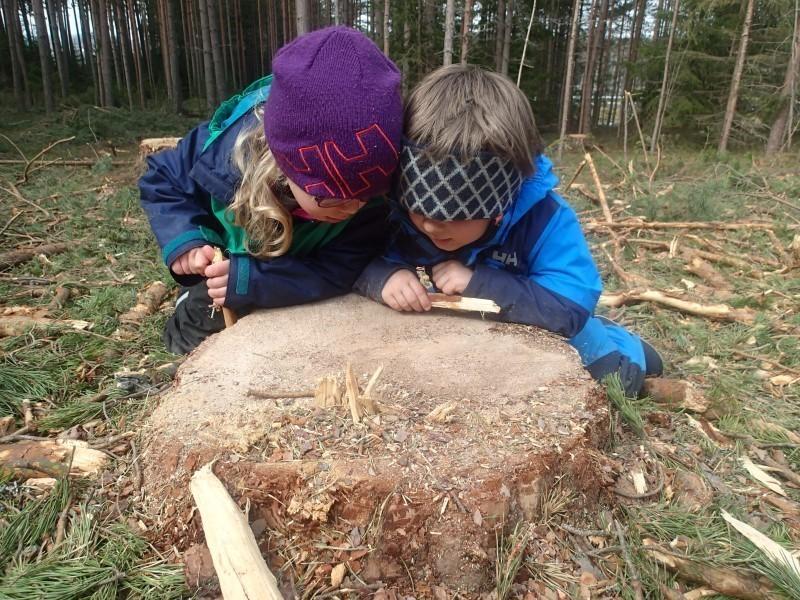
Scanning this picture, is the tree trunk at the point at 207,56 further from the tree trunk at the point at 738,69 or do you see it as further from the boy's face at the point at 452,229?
the boy's face at the point at 452,229

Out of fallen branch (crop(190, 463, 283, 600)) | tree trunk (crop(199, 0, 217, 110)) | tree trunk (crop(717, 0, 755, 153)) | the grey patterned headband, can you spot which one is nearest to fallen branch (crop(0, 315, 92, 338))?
fallen branch (crop(190, 463, 283, 600))

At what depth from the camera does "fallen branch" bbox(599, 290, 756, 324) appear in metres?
3.03

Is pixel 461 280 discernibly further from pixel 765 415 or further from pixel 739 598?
pixel 765 415

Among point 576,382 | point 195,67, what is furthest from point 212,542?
point 195,67

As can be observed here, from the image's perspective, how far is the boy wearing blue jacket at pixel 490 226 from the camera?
4.99ft

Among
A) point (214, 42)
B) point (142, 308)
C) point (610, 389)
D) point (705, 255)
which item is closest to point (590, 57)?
point (214, 42)

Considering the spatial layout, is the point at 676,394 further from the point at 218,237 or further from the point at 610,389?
the point at 218,237

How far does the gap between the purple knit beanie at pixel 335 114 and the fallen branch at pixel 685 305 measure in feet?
7.14

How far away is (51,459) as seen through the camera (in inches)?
60.6

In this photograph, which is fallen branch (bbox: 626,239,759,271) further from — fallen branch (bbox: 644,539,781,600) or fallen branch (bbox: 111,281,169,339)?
fallen branch (bbox: 111,281,169,339)

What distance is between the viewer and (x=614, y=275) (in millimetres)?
3814

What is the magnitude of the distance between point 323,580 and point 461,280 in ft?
3.52

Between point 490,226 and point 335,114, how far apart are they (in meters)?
0.73

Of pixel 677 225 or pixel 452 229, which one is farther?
pixel 677 225
